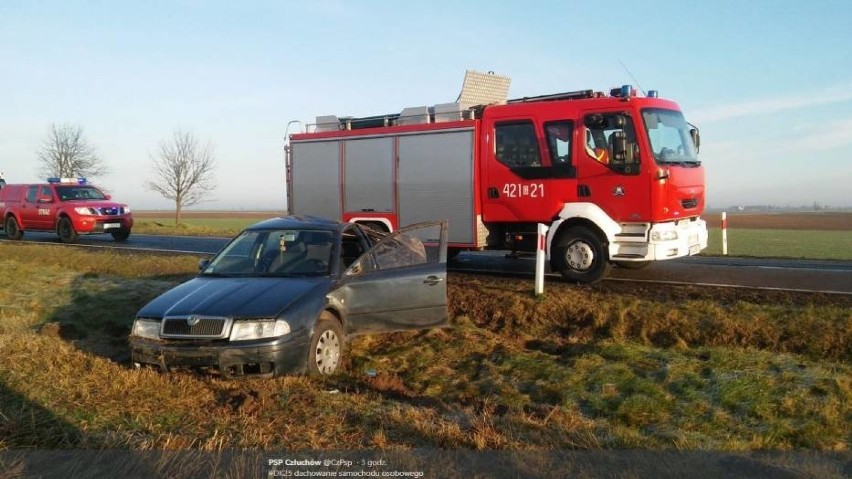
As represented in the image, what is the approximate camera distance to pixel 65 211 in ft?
69.6

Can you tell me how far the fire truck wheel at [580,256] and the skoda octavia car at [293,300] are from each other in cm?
299

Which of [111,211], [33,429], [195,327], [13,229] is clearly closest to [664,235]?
[195,327]

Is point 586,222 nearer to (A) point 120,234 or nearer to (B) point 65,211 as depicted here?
(A) point 120,234

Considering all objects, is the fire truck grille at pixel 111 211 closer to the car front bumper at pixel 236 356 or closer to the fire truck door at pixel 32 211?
the fire truck door at pixel 32 211

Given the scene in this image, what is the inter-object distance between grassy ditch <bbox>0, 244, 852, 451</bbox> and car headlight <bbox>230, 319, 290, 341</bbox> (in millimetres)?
420

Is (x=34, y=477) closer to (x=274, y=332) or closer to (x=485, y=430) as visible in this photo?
(x=274, y=332)

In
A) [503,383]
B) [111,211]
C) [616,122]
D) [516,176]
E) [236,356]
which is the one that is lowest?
[503,383]

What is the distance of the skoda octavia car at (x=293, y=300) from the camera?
5.90 meters

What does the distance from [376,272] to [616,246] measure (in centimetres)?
455

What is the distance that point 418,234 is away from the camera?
851 cm

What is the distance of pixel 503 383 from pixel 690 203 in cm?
584

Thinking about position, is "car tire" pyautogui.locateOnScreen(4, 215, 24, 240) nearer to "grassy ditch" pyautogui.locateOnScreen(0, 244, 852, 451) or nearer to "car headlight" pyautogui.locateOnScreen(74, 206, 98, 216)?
"car headlight" pyautogui.locateOnScreen(74, 206, 98, 216)

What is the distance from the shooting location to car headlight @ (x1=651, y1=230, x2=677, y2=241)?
1003cm

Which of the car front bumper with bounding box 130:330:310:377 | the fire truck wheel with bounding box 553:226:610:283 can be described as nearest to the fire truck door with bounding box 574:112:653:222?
the fire truck wheel with bounding box 553:226:610:283
